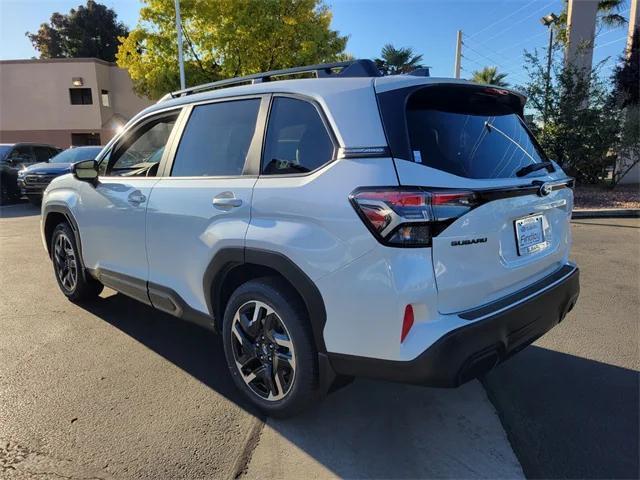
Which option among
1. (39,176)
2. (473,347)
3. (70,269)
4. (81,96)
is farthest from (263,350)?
(81,96)

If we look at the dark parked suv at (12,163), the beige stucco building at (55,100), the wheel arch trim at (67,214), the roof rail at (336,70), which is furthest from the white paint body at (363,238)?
the beige stucco building at (55,100)

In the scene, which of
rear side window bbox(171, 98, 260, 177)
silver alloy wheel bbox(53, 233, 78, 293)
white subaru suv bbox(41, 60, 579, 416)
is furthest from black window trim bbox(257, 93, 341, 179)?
silver alloy wheel bbox(53, 233, 78, 293)

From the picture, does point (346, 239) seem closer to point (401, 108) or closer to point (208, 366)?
point (401, 108)

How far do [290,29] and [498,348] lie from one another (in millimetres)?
19956

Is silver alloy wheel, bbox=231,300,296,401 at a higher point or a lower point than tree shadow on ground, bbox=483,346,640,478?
higher

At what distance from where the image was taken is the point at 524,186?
2496mm

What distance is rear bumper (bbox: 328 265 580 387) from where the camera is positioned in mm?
2098

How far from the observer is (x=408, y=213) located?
205 cm

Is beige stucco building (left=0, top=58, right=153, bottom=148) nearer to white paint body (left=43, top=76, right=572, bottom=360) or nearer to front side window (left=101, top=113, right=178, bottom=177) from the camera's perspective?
front side window (left=101, top=113, right=178, bottom=177)

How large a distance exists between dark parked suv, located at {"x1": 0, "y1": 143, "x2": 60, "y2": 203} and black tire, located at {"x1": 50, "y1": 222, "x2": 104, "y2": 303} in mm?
10983

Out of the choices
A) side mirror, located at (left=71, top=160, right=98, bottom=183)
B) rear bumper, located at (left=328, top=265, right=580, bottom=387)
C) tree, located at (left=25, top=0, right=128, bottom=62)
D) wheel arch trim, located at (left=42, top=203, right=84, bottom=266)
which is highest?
tree, located at (left=25, top=0, right=128, bottom=62)

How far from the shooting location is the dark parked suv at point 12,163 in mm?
13750

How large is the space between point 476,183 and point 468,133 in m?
0.42

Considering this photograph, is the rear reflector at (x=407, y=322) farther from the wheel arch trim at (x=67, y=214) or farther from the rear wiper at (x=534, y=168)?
the wheel arch trim at (x=67, y=214)
